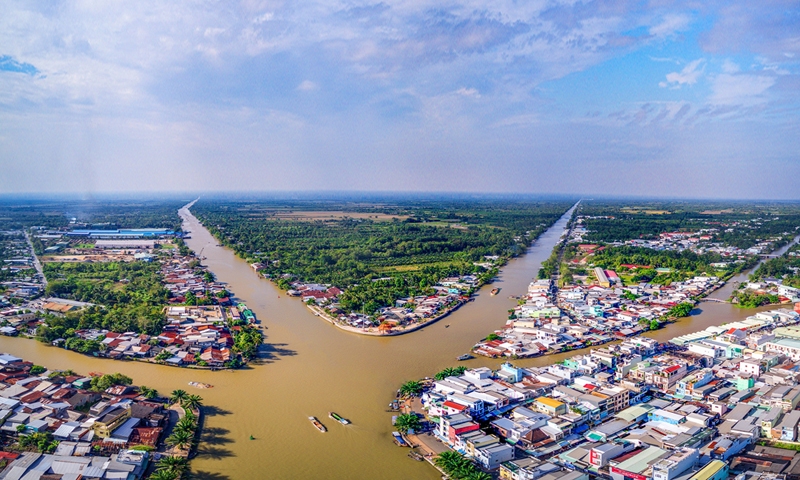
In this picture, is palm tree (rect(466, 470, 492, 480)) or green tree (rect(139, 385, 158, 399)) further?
green tree (rect(139, 385, 158, 399))

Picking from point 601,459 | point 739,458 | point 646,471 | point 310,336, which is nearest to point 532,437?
point 601,459

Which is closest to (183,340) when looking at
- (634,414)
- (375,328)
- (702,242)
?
(375,328)

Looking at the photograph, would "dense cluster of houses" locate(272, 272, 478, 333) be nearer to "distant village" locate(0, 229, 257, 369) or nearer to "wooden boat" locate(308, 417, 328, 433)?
"distant village" locate(0, 229, 257, 369)

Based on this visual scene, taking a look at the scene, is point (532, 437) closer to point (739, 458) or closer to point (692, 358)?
point (739, 458)

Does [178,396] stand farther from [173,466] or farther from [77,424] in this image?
[173,466]

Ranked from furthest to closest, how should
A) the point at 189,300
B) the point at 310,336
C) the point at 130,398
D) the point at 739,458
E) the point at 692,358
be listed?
the point at 189,300 < the point at 310,336 < the point at 692,358 < the point at 130,398 < the point at 739,458

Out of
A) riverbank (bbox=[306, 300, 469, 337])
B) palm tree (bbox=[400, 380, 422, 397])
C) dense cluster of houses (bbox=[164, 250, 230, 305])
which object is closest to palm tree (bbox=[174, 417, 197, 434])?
palm tree (bbox=[400, 380, 422, 397])
